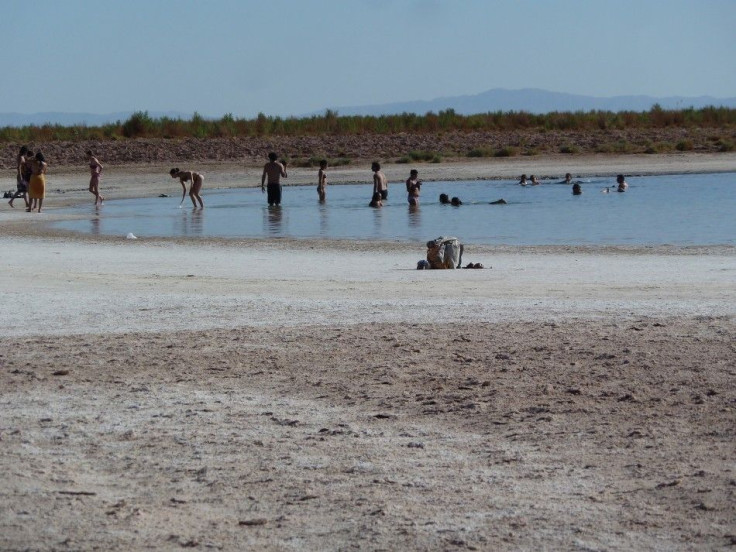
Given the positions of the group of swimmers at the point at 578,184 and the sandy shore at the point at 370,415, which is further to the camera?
the group of swimmers at the point at 578,184

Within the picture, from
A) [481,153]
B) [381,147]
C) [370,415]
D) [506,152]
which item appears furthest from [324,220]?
[381,147]

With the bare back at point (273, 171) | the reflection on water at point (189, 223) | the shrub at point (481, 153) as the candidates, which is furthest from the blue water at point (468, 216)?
the shrub at point (481, 153)

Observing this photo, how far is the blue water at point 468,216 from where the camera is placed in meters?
24.2

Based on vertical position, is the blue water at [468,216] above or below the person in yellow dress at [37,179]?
below

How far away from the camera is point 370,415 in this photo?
7609 millimetres

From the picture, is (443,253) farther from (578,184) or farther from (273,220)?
(578,184)

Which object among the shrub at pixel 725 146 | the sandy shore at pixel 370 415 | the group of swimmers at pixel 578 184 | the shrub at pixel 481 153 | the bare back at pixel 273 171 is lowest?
the sandy shore at pixel 370 415

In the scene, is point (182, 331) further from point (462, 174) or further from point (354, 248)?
point (462, 174)

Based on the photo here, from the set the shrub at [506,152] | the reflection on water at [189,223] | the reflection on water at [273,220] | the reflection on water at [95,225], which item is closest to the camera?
the reflection on water at [95,225]

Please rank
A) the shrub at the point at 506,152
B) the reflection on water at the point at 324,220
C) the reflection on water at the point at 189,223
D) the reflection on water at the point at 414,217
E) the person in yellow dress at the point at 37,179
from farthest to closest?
the shrub at the point at 506,152 → the person in yellow dress at the point at 37,179 → the reflection on water at the point at 414,217 → the reflection on water at the point at 189,223 → the reflection on water at the point at 324,220

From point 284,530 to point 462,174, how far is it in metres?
40.8

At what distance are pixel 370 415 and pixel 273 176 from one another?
25.5 m

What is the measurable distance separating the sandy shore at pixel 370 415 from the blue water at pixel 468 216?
→ 989cm

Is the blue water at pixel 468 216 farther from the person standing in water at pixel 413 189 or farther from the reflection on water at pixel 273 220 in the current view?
the person standing in water at pixel 413 189
